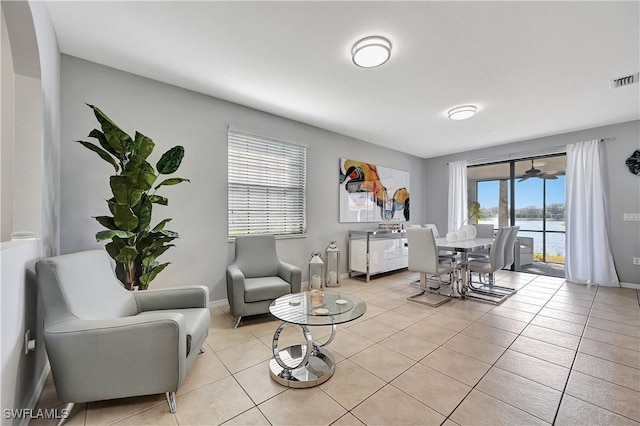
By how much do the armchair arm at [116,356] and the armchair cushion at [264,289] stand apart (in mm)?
1155

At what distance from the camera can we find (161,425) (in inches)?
58.6

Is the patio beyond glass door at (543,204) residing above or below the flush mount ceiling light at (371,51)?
below

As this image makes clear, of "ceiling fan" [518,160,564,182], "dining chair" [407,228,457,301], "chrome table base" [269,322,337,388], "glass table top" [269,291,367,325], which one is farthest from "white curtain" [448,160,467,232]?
"chrome table base" [269,322,337,388]

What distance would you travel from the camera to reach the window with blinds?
3631 mm

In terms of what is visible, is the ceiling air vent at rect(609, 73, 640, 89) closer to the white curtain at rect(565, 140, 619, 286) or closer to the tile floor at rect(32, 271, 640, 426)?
the white curtain at rect(565, 140, 619, 286)

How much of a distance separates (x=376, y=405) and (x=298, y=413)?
486 mm

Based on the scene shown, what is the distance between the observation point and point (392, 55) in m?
2.49

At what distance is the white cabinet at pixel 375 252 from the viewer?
470 centimetres

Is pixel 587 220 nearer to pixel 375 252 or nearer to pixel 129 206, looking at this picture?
pixel 375 252

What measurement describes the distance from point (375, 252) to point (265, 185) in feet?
7.49

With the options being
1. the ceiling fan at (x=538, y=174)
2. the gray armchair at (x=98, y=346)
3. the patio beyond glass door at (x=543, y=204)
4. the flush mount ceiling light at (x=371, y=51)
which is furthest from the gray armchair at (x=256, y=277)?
the ceiling fan at (x=538, y=174)

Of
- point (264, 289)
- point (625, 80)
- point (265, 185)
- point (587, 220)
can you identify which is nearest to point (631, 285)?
point (587, 220)

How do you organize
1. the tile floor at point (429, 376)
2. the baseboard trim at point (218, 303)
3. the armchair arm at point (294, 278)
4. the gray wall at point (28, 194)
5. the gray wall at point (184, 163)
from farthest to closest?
the baseboard trim at point (218, 303)
the armchair arm at point (294, 278)
the gray wall at point (184, 163)
the tile floor at point (429, 376)
the gray wall at point (28, 194)

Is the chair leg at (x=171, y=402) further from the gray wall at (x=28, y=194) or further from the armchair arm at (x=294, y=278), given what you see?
the armchair arm at (x=294, y=278)
